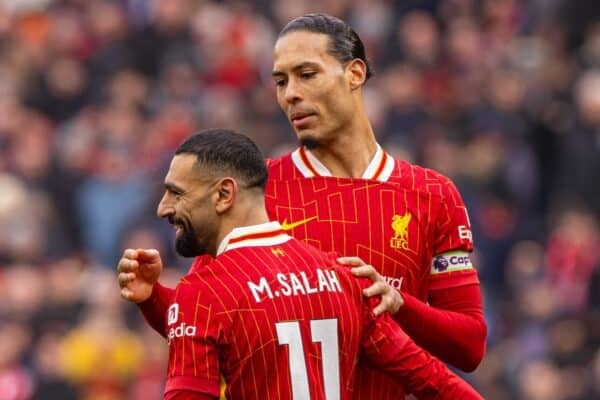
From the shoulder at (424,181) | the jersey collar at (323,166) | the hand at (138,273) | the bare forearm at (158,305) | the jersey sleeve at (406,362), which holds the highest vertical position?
the jersey collar at (323,166)

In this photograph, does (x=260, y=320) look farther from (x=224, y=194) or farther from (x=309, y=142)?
(x=309, y=142)

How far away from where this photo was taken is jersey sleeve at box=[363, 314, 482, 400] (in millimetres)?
5797

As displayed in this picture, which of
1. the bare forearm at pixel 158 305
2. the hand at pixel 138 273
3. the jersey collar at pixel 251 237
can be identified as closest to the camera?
the jersey collar at pixel 251 237

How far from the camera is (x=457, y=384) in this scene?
593 cm

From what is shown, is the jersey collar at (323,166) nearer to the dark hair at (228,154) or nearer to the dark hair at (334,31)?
the dark hair at (334,31)

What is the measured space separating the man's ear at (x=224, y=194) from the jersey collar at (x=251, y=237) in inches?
3.1

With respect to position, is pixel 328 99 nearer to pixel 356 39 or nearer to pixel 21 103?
pixel 356 39

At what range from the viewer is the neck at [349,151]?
6328 millimetres

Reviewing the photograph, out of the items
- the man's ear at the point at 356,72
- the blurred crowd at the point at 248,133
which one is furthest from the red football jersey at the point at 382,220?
the blurred crowd at the point at 248,133

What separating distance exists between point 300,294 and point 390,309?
37 centimetres

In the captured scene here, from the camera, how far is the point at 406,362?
230 inches

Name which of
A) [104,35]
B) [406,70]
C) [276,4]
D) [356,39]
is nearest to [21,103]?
[104,35]

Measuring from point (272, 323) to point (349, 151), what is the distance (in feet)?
3.40

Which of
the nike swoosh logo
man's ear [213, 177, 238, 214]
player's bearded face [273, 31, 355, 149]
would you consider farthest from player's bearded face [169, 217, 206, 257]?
player's bearded face [273, 31, 355, 149]
